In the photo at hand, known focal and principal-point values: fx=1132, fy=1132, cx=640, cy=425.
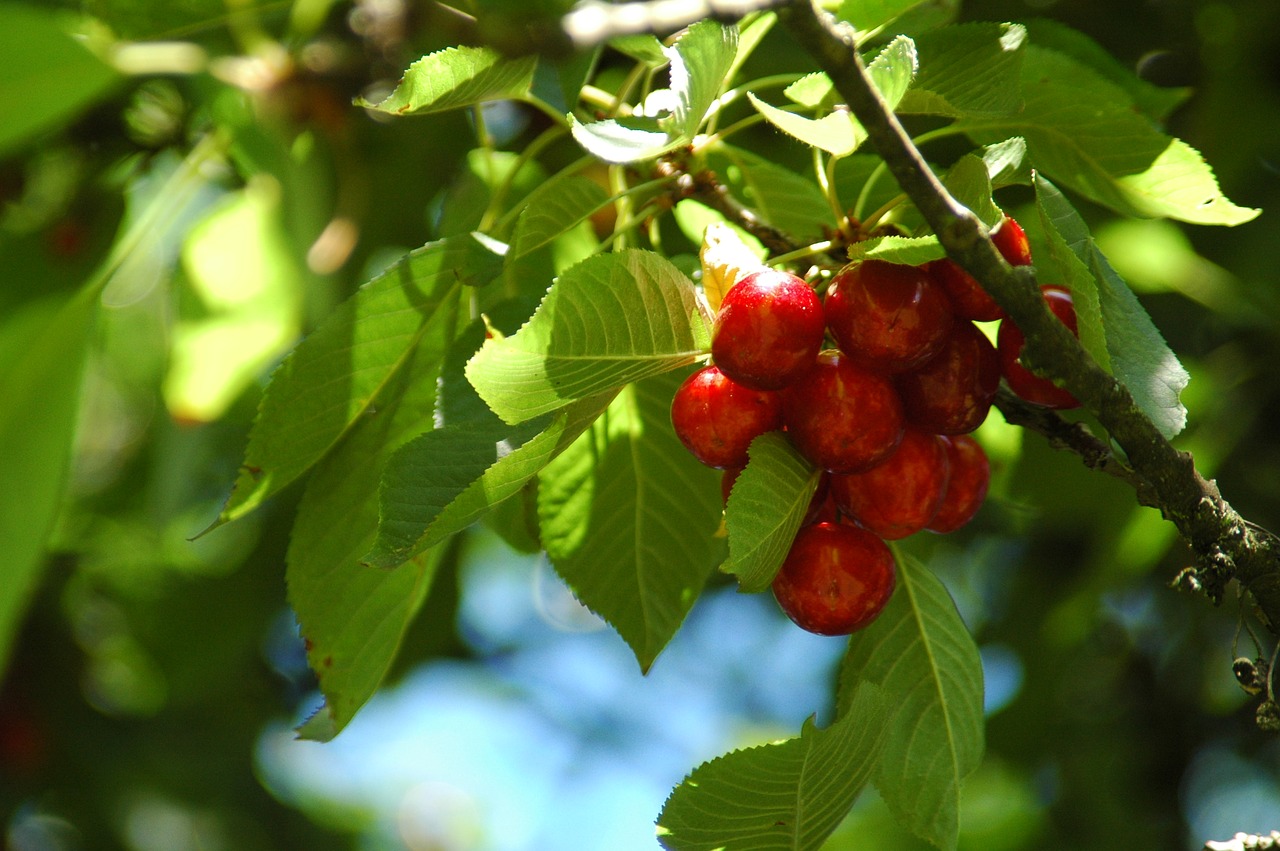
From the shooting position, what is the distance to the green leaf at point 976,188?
2.58ft

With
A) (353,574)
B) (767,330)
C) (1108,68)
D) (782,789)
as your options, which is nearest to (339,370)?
(353,574)

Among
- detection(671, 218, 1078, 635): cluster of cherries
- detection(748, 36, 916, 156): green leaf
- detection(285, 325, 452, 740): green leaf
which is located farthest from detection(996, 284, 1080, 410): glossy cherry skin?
detection(285, 325, 452, 740): green leaf

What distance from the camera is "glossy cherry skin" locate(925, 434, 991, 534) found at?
1005 mm

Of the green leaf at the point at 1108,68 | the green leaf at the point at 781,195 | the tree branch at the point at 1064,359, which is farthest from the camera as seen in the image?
the green leaf at the point at 1108,68

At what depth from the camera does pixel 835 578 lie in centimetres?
90

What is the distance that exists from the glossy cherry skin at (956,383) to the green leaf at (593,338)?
0.18m

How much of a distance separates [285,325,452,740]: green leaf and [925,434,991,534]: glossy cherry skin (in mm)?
495

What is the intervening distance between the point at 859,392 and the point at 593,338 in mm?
208

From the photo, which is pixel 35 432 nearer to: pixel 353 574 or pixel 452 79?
pixel 353 574

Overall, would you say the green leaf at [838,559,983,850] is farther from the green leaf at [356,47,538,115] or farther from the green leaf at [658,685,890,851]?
the green leaf at [356,47,538,115]

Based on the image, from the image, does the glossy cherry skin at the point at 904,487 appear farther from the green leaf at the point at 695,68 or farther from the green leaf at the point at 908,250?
the green leaf at the point at 695,68

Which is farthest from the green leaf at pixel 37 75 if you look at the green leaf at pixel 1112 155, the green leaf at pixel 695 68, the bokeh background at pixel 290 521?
the green leaf at pixel 1112 155

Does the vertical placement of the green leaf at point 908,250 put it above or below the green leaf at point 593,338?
above

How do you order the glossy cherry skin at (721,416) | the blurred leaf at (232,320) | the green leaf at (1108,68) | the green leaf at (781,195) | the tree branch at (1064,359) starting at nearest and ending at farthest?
the tree branch at (1064,359), the glossy cherry skin at (721,416), the green leaf at (781,195), the green leaf at (1108,68), the blurred leaf at (232,320)
